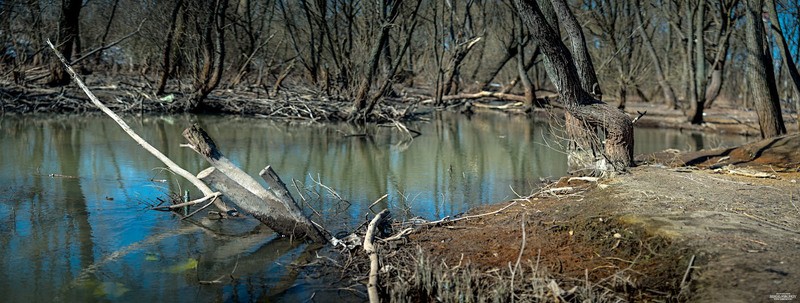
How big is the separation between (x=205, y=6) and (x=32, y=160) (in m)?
9.99

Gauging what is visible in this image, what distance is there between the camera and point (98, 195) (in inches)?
320

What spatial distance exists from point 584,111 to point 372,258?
4756 millimetres

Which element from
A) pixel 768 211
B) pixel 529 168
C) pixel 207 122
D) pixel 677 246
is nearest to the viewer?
pixel 677 246

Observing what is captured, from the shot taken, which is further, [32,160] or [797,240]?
[32,160]

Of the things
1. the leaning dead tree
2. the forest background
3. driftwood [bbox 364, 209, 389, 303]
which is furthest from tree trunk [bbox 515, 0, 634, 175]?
the leaning dead tree

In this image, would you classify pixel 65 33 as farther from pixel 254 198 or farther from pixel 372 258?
pixel 372 258

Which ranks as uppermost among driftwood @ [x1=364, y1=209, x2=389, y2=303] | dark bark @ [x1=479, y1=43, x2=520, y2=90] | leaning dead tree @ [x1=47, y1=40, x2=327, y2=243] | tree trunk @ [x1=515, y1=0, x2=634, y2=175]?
dark bark @ [x1=479, y1=43, x2=520, y2=90]

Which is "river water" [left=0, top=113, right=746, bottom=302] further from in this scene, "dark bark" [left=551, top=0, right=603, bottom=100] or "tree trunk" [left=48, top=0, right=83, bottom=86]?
"tree trunk" [left=48, top=0, right=83, bottom=86]

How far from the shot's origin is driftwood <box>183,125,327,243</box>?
6188 millimetres

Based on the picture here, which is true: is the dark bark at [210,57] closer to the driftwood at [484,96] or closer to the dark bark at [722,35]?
the driftwood at [484,96]

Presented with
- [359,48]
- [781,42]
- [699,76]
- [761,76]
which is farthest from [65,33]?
[781,42]

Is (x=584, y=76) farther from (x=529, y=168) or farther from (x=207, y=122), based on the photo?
(x=207, y=122)

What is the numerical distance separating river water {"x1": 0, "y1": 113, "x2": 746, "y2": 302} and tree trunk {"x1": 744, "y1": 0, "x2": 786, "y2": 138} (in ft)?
9.09

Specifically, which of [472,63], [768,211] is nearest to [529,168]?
[768,211]
